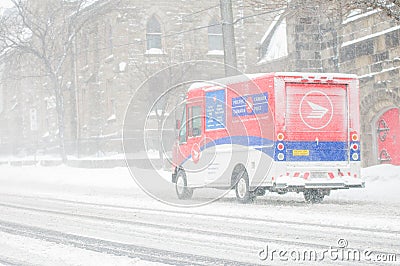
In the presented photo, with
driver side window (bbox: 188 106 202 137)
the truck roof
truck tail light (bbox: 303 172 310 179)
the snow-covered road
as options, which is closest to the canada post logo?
the truck roof

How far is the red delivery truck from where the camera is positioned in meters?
16.5

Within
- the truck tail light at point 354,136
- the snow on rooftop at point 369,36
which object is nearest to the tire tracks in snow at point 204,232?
the truck tail light at point 354,136

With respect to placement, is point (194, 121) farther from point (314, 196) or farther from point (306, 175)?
point (306, 175)

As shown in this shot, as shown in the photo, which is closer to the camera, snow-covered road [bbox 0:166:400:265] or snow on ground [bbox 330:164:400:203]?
snow-covered road [bbox 0:166:400:265]

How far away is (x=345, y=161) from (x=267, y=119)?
2083 millimetres

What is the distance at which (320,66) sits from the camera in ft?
96.9

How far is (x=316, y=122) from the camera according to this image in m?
16.8

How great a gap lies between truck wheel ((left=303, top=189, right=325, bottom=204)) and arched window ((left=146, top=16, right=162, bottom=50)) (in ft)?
100

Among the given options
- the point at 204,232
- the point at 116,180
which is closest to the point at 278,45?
the point at 116,180

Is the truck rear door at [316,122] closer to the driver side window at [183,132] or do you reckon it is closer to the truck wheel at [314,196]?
the truck wheel at [314,196]

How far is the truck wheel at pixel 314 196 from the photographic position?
1766 cm

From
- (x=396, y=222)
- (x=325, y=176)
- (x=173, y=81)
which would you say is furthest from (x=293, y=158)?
(x=173, y=81)
